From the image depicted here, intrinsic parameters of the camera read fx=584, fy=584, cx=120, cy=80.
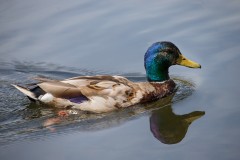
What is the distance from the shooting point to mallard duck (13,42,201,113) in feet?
32.2

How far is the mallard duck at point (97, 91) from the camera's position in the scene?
9.83 meters

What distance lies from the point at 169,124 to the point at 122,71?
231cm

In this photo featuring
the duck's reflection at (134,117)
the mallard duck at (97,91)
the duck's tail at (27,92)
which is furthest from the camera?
the duck's tail at (27,92)

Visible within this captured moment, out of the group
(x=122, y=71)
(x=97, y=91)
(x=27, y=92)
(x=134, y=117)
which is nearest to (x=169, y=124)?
(x=134, y=117)

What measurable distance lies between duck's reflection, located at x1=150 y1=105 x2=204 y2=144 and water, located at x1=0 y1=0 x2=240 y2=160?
0.05 ft

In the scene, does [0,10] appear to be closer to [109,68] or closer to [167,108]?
[109,68]

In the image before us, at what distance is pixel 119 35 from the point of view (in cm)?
1232

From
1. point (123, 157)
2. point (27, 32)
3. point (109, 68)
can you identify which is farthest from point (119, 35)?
point (123, 157)

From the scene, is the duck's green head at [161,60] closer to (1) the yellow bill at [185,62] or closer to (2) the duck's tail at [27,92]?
(1) the yellow bill at [185,62]

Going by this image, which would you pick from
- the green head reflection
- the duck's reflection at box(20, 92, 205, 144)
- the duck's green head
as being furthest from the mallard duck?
the green head reflection

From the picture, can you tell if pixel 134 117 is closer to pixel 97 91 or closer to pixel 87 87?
pixel 97 91

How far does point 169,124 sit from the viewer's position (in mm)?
9227

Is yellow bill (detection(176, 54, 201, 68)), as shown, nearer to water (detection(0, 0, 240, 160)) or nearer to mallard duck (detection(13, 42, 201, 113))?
mallard duck (detection(13, 42, 201, 113))

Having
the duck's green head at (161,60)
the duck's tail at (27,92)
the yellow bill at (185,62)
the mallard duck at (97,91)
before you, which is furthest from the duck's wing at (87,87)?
the yellow bill at (185,62)
